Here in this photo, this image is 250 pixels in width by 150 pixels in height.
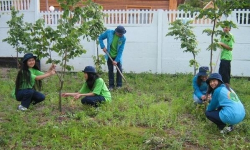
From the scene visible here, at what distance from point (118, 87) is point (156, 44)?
7.97 feet

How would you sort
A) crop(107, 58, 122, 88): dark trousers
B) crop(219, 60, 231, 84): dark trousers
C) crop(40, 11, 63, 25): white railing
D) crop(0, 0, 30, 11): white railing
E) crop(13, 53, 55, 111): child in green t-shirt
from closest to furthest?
crop(13, 53, 55, 111): child in green t-shirt < crop(219, 60, 231, 84): dark trousers < crop(107, 58, 122, 88): dark trousers < crop(40, 11, 63, 25): white railing < crop(0, 0, 30, 11): white railing

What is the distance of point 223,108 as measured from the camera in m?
4.74

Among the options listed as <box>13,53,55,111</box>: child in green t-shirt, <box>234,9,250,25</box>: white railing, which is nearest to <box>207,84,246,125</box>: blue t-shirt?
<box>13,53,55,111</box>: child in green t-shirt

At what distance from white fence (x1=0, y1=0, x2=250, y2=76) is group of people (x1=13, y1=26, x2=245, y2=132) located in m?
1.99

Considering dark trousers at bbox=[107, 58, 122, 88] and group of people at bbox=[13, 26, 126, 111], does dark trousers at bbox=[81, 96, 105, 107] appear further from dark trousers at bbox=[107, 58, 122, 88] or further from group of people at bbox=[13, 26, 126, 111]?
dark trousers at bbox=[107, 58, 122, 88]

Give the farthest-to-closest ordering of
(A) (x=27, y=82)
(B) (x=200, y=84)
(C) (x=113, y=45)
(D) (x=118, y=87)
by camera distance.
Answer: (D) (x=118, y=87) → (C) (x=113, y=45) → (B) (x=200, y=84) → (A) (x=27, y=82)

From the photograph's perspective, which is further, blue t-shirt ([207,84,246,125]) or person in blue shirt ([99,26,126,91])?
person in blue shirt ([99,26,126,91])

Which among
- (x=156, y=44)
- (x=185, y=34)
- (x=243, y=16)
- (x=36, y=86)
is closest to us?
(x=36, y=86)

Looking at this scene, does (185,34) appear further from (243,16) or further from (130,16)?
(130,16)

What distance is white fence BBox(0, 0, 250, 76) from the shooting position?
9.30m

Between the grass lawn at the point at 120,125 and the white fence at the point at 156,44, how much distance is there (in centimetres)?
240

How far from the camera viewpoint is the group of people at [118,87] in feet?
15.5

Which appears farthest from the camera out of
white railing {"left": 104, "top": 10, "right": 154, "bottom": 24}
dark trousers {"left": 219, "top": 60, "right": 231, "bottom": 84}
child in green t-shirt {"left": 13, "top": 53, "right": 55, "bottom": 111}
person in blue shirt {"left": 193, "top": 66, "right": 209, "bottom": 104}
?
white railing {"left": 104, "top": 10, "right": 154, "bottom": 24}

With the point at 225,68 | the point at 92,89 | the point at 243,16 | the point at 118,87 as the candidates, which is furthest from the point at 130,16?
the point at 92,89
